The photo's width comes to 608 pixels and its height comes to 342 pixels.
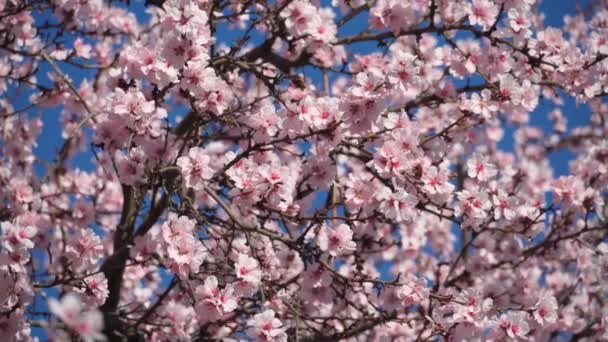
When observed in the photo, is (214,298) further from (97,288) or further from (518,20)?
(518,20)

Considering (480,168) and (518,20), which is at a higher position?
(518,20)

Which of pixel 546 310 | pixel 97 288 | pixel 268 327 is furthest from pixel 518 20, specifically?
pixel 97 288

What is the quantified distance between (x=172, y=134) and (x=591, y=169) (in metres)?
3.85

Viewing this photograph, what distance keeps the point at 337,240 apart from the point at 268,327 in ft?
2.37

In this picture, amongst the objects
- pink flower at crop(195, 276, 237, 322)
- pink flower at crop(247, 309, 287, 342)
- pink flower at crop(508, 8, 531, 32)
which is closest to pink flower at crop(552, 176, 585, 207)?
pink flower at crop(508, 8, 531, 32)

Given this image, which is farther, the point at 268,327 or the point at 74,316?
the point at 268,327

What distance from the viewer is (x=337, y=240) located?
400 centimetres

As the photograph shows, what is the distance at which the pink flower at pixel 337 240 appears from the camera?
13.0ft

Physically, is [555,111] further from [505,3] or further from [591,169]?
[505,3]

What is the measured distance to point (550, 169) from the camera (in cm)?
977

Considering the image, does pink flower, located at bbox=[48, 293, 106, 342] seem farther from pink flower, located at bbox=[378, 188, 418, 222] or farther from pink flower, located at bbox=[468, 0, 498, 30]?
pink flower, located at bbox=[468, 0, 498, 30]

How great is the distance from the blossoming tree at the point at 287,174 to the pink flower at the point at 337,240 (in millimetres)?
14

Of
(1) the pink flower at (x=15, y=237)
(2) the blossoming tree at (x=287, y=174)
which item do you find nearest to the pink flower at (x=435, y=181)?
(2) the blossoming tree at (x=287, y=174)

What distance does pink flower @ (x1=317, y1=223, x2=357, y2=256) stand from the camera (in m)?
3.95
